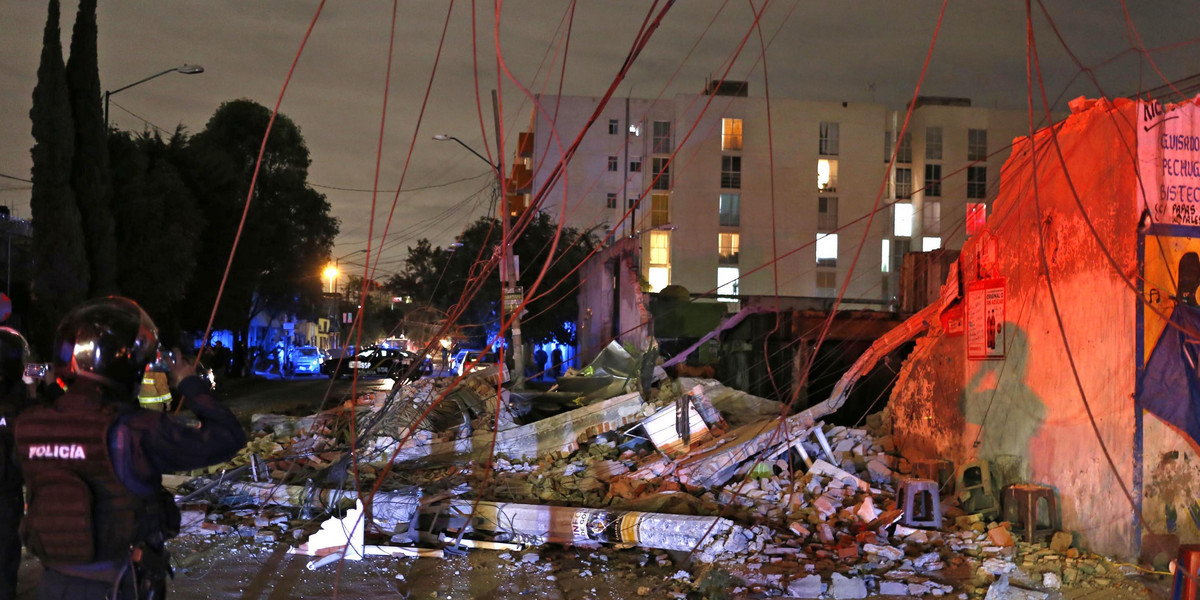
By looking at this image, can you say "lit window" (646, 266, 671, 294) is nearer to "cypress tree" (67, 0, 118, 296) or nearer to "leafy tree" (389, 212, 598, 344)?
"leafy tree" (389, 212, 598, 344)

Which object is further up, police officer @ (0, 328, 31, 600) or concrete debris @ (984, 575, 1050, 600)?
police officer @ (0, 328, 31, 600)

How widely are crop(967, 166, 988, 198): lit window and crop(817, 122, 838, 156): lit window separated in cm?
911

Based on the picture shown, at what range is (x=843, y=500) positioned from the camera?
29.2ft

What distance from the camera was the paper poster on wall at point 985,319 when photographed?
8.69m

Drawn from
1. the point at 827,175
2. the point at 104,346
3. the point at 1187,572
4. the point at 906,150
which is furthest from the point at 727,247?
the point at 104,346

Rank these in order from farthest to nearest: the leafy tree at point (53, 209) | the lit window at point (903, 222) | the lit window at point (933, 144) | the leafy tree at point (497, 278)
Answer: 1. the lit window at point (903, 222)
2. the lit window at point (933, 144)
3. the leafy tree at point (497, 278)
4. the leafy tree at point (53, 209)

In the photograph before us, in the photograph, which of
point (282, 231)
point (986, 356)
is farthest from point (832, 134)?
point (986, 356)

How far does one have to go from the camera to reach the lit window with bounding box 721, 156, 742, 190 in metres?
51.8

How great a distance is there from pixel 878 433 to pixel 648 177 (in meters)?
42.5

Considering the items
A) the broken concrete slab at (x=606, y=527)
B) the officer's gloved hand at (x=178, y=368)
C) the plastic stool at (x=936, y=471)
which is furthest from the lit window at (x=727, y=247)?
the officer's gloved hand at (x=178, y=368)

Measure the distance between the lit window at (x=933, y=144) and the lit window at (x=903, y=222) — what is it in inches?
123

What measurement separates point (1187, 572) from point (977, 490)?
4.49 m

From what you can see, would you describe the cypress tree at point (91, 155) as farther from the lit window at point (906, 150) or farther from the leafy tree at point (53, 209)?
the lit window at point (906, 150)

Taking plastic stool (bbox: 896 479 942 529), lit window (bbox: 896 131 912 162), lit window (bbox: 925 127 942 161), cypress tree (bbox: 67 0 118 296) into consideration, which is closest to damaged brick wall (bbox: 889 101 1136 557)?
plastic stool (bbox: 896 479 942 529)
